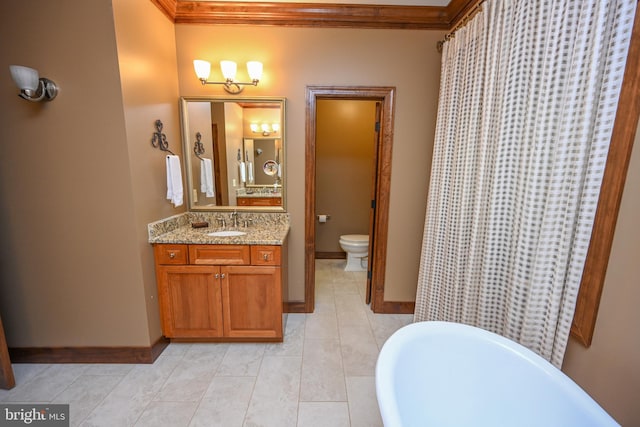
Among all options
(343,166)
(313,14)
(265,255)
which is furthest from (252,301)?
(343,166)

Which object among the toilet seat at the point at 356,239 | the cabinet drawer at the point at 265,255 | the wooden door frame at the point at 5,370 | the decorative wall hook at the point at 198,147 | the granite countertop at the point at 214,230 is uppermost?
the decorative wall hook at the point at 198,147

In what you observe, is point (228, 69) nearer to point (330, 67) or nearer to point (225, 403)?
point (330, 67)

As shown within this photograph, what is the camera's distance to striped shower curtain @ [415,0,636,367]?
3.09ft

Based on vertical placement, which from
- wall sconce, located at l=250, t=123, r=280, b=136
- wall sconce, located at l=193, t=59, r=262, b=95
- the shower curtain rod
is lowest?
wall sconce, located at l=250, t=123, r=280, b=136

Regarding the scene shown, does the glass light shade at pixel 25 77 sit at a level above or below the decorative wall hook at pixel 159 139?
above

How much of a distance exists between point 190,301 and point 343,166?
275cm

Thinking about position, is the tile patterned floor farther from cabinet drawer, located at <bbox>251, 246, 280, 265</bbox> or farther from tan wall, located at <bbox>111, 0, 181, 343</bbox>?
cabinet drawer, located at <bbox>251, 246, 280, 265</bbox>

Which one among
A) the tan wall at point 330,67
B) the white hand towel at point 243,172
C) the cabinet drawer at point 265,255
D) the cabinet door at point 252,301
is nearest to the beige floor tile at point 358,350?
the cabinet door at point 252,301

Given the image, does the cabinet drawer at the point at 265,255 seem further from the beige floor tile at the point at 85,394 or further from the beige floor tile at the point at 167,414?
the beige floor tile at the point at 85,394

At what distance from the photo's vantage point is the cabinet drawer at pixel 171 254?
6.02 ft

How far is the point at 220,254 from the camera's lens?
1865 mm

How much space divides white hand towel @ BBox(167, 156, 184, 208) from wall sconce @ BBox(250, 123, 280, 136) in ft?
2.38

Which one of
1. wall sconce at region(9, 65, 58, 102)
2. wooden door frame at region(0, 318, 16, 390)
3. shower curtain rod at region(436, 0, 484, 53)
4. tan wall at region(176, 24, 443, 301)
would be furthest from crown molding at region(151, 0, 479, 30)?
wooden door frame at region(0, 318, 16, 390)

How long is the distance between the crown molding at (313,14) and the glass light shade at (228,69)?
40 cm
